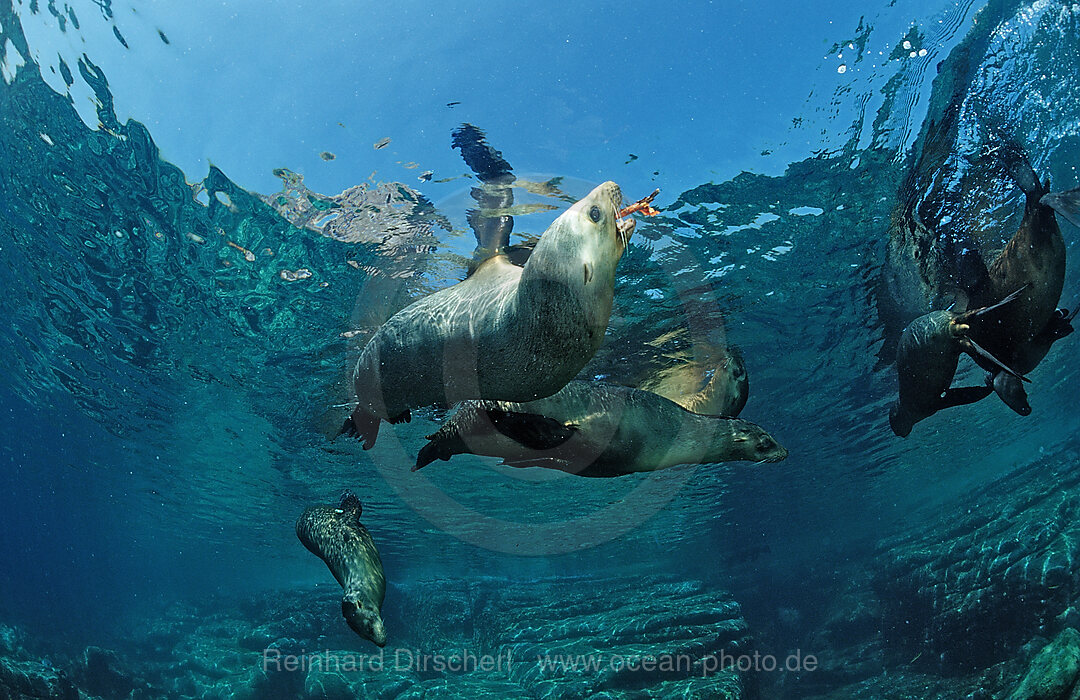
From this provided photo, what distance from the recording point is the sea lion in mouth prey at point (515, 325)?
280cm

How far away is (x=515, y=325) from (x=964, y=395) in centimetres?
591

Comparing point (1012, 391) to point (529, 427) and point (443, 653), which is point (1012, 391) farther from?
point (443, 653)

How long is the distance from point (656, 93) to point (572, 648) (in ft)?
56.4

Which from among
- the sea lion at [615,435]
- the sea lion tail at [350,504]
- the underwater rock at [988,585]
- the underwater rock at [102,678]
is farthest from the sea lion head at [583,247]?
the underwater rock at [102,678]

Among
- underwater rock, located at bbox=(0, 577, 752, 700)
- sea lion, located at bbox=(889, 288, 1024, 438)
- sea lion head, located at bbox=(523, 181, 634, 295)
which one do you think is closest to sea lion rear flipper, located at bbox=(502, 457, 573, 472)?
sea lion head, located at bbox=(523, 181, 634, 295)

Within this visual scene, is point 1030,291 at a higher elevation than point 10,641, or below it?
below

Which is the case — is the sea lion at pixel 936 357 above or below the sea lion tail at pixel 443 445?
below

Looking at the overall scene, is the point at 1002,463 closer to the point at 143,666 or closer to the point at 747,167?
the point at 747,167

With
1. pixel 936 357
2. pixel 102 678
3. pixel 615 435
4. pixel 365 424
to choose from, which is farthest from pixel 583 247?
pixel 102 678

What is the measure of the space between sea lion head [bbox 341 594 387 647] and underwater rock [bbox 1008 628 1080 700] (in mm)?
13028

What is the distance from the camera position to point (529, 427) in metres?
4.36

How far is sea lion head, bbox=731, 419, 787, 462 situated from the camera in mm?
4797

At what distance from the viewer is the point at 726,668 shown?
50.6ft

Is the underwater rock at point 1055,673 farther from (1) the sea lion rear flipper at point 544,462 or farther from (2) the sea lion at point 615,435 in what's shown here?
(1) the sea lion rear flipper at point 544,462
